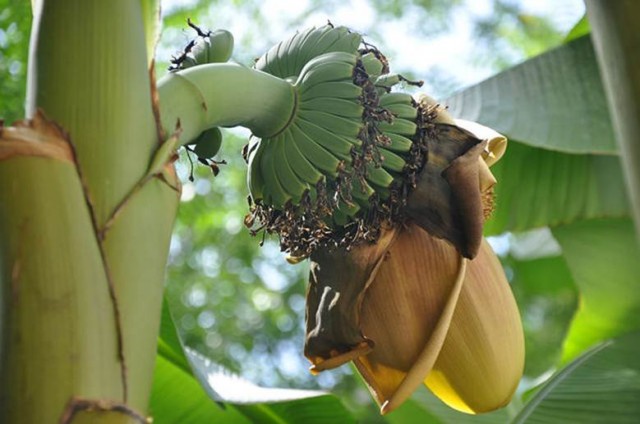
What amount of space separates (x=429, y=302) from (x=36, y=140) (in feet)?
1.58

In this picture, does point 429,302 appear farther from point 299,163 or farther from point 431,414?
point 431,414

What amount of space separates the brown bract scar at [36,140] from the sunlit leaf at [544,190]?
1689mm

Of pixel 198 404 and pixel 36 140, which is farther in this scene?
pixel 198 404

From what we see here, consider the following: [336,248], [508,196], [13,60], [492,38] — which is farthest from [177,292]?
[336,248]

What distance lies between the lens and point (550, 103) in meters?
2.06

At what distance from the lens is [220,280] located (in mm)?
6191

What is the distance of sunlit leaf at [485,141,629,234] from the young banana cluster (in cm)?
128

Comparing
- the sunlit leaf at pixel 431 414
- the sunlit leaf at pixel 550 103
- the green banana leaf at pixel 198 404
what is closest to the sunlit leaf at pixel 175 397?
the green banana leaf at pixel 198 404

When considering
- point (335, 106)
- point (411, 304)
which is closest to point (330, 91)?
point (335, 106)

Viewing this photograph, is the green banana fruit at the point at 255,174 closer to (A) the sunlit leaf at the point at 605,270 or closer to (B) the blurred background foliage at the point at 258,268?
(A) the sunlit leaf at the point at 605,270

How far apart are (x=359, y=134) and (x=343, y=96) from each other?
39 millimetres

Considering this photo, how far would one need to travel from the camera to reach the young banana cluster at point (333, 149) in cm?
85

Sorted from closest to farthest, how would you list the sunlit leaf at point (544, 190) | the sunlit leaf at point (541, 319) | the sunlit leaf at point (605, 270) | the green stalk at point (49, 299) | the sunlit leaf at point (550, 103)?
1. the green stalk at point (49, 299)
2. the sunlit leaf at point (550, 103)
3. the sunlit leaf at point (544, 190)
4. the sunlit leaf at point (605, 270)
5. the sunlit leaf at point (541, 319)

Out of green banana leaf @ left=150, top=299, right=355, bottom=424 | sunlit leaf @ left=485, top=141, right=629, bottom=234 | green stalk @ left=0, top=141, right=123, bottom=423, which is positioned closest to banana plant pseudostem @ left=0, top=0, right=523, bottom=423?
green stalk @ left=0, top=141, right=123, bottom=423
